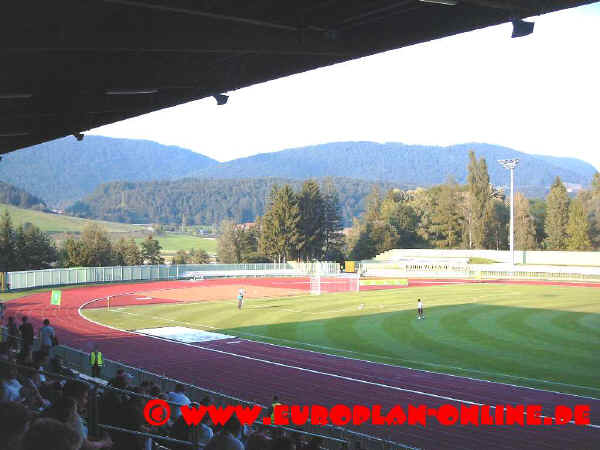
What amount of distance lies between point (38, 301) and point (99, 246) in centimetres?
2912

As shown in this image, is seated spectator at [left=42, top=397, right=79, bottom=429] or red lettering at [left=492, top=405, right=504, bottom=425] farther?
red lettering at [left=492, top=405, right=504, bottom=425]

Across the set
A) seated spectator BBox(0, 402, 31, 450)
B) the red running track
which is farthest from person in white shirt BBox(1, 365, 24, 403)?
the red running track

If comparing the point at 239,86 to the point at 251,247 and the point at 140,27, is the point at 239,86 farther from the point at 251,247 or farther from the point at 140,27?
the point at 251,247

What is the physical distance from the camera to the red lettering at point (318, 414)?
15.1 meters

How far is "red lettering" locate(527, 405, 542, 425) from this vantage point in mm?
15560

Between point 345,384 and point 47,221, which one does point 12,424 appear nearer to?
point 345,384

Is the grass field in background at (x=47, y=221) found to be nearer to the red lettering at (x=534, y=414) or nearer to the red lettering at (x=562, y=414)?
the red lettering at (x=534, y=414)

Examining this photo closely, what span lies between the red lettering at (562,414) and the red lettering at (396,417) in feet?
13.2

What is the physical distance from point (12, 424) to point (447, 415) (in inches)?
595

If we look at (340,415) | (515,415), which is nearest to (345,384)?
(340,415)

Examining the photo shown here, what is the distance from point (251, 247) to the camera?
102625 mm

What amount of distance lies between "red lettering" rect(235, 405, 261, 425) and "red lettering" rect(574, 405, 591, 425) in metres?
9.01

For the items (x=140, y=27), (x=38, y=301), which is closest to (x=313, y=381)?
(x=140, y=27)

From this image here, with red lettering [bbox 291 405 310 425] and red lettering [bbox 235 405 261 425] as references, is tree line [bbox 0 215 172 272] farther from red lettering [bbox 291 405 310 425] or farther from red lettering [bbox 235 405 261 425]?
red lettering [bbox 235 405 261 425]
